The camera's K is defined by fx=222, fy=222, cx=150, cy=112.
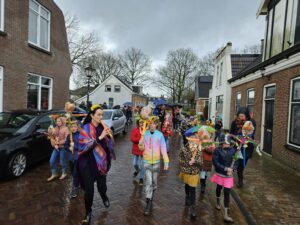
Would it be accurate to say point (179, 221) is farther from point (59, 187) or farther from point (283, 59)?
point (283, 59)

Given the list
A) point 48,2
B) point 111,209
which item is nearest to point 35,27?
point 48,2

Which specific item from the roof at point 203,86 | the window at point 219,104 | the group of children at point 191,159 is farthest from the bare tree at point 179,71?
the group of children at point 191,159

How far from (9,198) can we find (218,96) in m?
16.6

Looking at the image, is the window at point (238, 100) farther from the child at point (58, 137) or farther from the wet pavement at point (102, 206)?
the child at point (58, 137)

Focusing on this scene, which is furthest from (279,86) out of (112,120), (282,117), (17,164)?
(17,164)

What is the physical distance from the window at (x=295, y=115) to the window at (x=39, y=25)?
11.5 metres

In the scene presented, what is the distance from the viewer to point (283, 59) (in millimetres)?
7410

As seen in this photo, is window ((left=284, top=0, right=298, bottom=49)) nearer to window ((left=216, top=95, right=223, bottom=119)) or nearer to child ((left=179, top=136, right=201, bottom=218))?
child ((left=179, top=136, right=201, bottom=218))

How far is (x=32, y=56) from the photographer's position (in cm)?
1093

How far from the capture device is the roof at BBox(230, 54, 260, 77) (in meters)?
15.1

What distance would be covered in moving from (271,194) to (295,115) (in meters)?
3.13

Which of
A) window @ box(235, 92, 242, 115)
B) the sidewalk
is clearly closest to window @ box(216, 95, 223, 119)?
window @ box(235, 92, 242, 115)

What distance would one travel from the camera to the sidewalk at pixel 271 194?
3.81 metres

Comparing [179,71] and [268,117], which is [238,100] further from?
[179,71]
